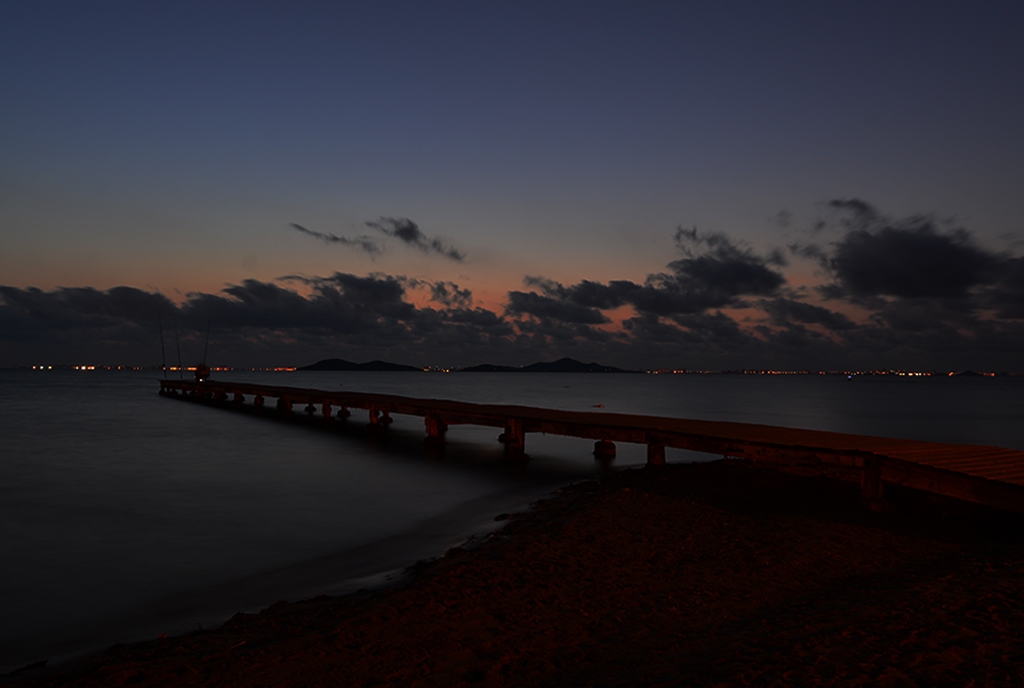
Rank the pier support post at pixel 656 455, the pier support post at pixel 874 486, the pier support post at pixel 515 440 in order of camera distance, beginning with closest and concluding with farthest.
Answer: the pier support post at pixel 874 486 → the pier support post at pixel 656 455 → the pier support post at pixel 515 440

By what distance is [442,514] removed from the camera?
41.9ft

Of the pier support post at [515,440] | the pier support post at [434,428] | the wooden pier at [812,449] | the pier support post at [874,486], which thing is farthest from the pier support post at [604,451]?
the pier support post at [874,486]

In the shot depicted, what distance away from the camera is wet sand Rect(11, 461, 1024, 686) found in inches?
176

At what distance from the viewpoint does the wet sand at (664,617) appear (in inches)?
176

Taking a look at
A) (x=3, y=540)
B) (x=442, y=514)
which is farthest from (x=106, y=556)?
(x=442, y=514)

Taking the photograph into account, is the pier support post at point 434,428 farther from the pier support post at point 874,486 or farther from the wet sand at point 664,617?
the pier support post at point 874,486

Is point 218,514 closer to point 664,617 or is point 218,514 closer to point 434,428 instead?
point 434,428

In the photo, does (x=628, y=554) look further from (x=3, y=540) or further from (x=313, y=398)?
(x=313, y=398)

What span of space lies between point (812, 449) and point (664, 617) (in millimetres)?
6345

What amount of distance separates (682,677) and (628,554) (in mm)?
3546

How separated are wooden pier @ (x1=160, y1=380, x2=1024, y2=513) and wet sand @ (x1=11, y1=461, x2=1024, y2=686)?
24.5 inches

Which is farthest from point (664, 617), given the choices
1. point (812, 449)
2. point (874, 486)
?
point (812, 449)

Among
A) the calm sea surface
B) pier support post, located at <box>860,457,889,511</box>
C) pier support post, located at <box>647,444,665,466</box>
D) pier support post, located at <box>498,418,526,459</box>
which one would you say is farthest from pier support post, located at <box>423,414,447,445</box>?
pier support post, located at <box>860,457,889,511</box>

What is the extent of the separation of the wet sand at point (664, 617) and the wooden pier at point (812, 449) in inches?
24.5
